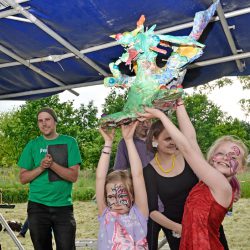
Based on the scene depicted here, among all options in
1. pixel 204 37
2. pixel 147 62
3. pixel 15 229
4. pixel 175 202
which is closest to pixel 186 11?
pixel 204 37

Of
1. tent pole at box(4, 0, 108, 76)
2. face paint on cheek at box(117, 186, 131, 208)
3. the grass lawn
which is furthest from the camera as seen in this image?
the grass lawn

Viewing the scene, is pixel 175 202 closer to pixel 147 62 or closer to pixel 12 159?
pixel 147 62

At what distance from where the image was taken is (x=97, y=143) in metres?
24.1

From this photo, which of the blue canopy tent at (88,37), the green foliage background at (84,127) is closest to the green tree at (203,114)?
the green foliage background at (84,127)

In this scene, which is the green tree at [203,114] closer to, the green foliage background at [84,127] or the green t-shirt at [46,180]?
the green foliage background at [84,127]

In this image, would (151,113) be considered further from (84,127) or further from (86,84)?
(84,127)

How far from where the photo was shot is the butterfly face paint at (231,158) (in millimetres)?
1763

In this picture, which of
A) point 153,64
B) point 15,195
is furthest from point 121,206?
point 15,195

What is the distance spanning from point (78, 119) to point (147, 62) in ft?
89.0

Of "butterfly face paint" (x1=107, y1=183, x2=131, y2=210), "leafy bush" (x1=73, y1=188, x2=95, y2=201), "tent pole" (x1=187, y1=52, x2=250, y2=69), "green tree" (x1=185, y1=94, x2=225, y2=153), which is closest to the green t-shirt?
"tent pole" (x1=187, y1=52, x2=250, y2=69)

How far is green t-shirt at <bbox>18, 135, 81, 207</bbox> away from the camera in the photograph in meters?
3.09

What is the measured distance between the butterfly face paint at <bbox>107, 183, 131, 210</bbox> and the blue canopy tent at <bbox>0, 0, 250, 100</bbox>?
36.9 inches

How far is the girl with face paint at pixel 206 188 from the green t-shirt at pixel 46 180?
1.45 m

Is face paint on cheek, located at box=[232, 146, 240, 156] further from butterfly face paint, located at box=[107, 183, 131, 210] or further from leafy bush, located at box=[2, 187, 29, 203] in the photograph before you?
leafy bush, located at box=[2, 187, 29, 203]
